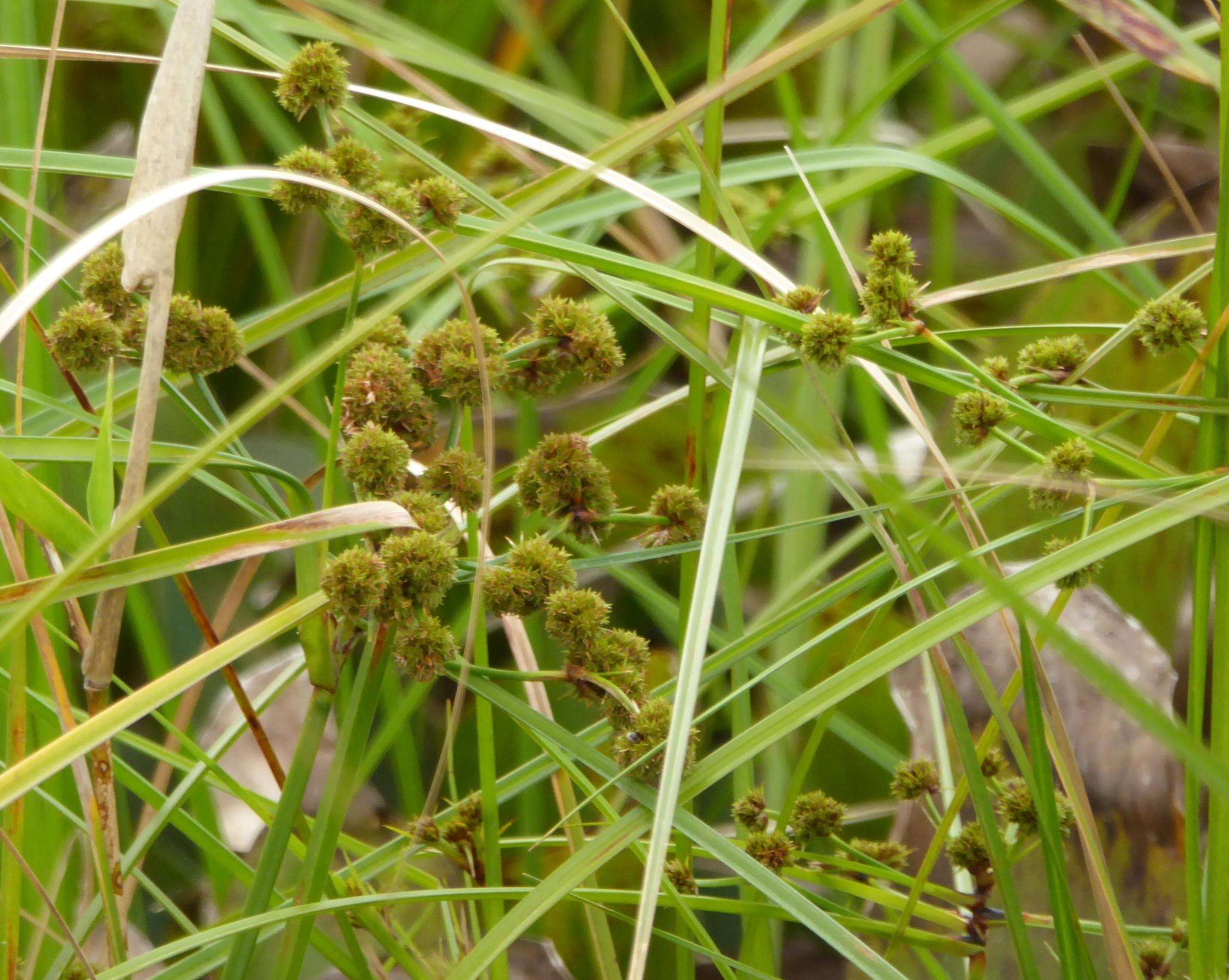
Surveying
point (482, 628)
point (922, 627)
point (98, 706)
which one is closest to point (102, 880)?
point (98, 706)

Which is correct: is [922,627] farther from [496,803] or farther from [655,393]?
[655,393]

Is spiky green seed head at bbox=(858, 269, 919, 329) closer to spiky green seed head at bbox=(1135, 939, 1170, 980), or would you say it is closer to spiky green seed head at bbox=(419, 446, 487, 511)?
spiky green seed head at bbox=(419, 446, 487, 511)

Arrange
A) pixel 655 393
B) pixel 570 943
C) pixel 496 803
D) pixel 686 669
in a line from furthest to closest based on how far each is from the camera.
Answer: pixel 655 393, pixel 570 943, pixel 496 803, pixel 686 669

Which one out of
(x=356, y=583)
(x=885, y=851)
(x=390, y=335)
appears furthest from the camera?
(x=885, y=851)

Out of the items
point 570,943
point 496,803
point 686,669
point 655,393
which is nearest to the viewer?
point 686,669

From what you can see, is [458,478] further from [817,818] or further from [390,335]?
[817,818]

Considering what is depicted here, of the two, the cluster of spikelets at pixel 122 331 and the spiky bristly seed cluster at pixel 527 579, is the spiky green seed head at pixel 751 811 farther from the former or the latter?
the cluster of spikelets at pixel 122 331

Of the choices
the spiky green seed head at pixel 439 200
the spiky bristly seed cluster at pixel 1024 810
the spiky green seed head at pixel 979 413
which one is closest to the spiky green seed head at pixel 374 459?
the spiky green seed head at pixel 439 200

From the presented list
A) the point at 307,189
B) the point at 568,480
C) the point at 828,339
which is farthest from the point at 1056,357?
the point at 307,189
